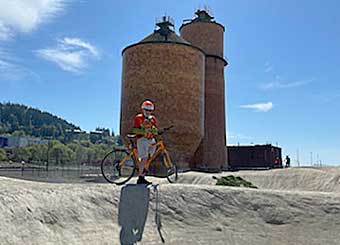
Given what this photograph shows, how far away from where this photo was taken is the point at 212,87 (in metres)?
44.9

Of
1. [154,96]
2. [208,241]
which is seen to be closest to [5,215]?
[208,241]

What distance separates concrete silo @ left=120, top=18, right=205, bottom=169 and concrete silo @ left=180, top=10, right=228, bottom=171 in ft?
22.4

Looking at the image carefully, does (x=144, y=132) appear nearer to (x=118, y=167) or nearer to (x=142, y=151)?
(x=142, y=151)

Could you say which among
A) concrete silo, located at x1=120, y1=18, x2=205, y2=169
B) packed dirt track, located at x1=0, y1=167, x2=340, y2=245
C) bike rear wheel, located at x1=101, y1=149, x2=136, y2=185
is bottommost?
packed dirt track, located at x1=0, y1=167, x2=340, y2=245

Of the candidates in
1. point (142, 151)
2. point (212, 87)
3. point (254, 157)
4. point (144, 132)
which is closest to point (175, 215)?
point (142, 151)

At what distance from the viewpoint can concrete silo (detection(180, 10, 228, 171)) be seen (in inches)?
1679

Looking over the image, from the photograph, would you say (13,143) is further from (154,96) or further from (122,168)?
(122,168)

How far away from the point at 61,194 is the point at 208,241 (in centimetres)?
344

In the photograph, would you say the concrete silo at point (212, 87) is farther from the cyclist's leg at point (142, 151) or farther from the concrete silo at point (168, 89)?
the cyclist's leg at point (142, 151)

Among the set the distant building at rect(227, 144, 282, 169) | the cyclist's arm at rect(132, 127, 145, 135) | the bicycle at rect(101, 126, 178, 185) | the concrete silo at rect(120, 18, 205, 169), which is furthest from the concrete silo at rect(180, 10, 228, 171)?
the cyclist's arm at rect(132, 127, 145, 135)

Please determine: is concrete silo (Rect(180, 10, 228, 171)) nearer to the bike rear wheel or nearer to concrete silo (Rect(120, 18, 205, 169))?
concrete silo (Rect(120, 18, 205, 169))

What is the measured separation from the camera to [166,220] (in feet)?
29.5

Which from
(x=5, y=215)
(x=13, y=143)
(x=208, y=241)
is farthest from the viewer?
(x=13, y=143)

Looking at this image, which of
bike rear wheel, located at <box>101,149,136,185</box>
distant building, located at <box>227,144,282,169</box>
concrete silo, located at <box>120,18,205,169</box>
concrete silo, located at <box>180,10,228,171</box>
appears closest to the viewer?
bike rear wheel, located at <box>101,149,136,185</box>
